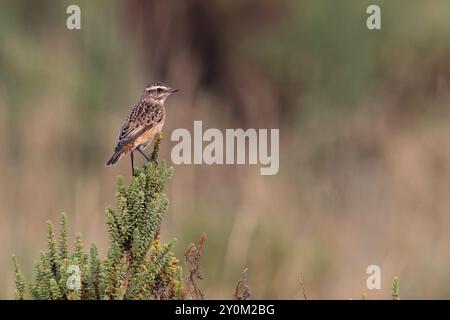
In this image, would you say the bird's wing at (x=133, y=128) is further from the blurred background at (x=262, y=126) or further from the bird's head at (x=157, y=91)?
the blurred background at (x=262, y=126)

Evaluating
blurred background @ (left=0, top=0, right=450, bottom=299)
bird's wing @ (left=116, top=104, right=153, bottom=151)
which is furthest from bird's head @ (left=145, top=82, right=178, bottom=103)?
blurred background @ (left=0, top=0, right=450, bottom=299)

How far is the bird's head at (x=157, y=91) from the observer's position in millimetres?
8586

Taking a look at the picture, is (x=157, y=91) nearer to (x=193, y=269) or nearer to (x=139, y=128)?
(x=139, y=128)

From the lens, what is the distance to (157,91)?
28.5 feet

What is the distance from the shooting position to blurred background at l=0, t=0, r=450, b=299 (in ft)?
33.6

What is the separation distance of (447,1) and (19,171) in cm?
531

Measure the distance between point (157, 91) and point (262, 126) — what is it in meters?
3.26

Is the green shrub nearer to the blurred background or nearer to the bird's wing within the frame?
the bird's wing

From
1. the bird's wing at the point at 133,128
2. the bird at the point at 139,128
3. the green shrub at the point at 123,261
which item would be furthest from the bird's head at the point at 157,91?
the green shrub at the point at 123,261

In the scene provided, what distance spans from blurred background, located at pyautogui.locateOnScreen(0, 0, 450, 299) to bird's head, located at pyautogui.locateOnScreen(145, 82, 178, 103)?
1.49m

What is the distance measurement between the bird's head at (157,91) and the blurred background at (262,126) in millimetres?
1486

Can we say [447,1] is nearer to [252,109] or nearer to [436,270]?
[252,109]

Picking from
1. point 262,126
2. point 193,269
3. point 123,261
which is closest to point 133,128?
point 193,269

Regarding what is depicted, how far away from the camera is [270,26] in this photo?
1452 cm
